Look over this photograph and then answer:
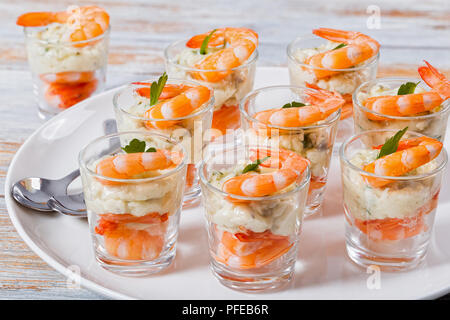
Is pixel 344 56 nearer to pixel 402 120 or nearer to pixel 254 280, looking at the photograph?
pixel 402 120

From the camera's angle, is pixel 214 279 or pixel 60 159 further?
pixel 60 159

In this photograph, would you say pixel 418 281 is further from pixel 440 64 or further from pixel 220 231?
pixel 440 64

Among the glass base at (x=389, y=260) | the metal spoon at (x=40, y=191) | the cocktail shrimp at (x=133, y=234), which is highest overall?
the cocktail shrimp at (x=133, y=234)

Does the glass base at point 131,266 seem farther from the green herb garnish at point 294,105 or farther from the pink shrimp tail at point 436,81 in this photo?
the pink shrimp tail at point 436,81

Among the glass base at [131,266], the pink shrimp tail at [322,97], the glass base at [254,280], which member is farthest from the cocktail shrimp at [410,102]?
the glass base at [131,266]

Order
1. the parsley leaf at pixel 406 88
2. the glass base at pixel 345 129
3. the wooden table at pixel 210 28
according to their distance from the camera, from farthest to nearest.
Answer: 1. the wooden table at pixel 210 28
2. the glass base at pixel 345 129
3. the parsley leaf at pixel 406 88

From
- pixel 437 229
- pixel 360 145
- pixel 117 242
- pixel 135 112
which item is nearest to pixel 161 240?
pixel 117 242
